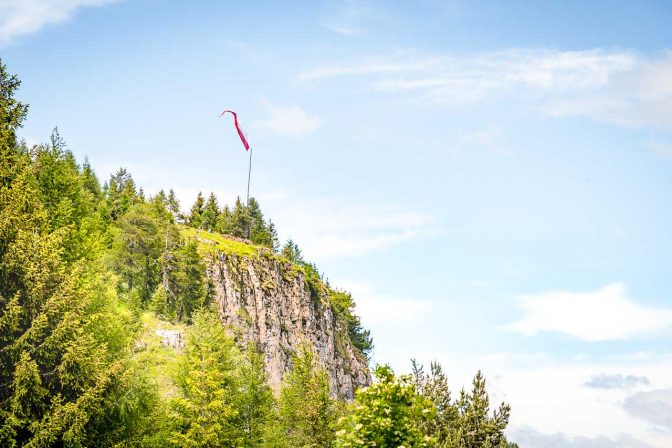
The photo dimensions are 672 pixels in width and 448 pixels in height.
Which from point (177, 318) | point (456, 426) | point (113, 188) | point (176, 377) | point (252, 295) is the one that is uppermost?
point (113, 188)

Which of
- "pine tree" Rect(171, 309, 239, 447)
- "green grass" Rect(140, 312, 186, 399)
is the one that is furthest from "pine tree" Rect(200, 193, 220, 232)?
"pine tree" Rect(171, 309, 239, 447)

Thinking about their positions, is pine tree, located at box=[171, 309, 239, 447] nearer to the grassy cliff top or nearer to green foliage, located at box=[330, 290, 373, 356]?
the grassy cliff top

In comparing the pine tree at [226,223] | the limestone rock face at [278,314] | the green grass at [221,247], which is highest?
the pine tree at [226,223]

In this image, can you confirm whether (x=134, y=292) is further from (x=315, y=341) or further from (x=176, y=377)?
(x=315, y=341)

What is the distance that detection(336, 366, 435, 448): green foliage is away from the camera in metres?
→ 14.8

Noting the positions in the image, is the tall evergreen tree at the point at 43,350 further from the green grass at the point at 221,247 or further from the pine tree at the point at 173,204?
the pine tree at the point at 173,204

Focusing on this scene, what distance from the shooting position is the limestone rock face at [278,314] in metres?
82.6

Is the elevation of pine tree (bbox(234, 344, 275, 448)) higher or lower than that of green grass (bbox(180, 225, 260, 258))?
lower

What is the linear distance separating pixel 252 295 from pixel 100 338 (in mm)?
55876

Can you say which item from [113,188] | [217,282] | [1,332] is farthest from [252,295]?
[1,332]

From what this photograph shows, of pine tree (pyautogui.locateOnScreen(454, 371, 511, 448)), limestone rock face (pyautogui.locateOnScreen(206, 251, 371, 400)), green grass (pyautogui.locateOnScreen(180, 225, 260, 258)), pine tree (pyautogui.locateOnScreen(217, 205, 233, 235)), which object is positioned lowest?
pine tree (pyautogui.locateOnScreen(454, 371, 511, 448))

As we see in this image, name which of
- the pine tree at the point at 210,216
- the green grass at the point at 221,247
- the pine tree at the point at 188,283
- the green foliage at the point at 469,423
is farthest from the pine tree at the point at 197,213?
the green foliage at the point at 469,423

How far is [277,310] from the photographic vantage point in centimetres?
9394

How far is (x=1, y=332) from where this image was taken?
27484 millimetres
